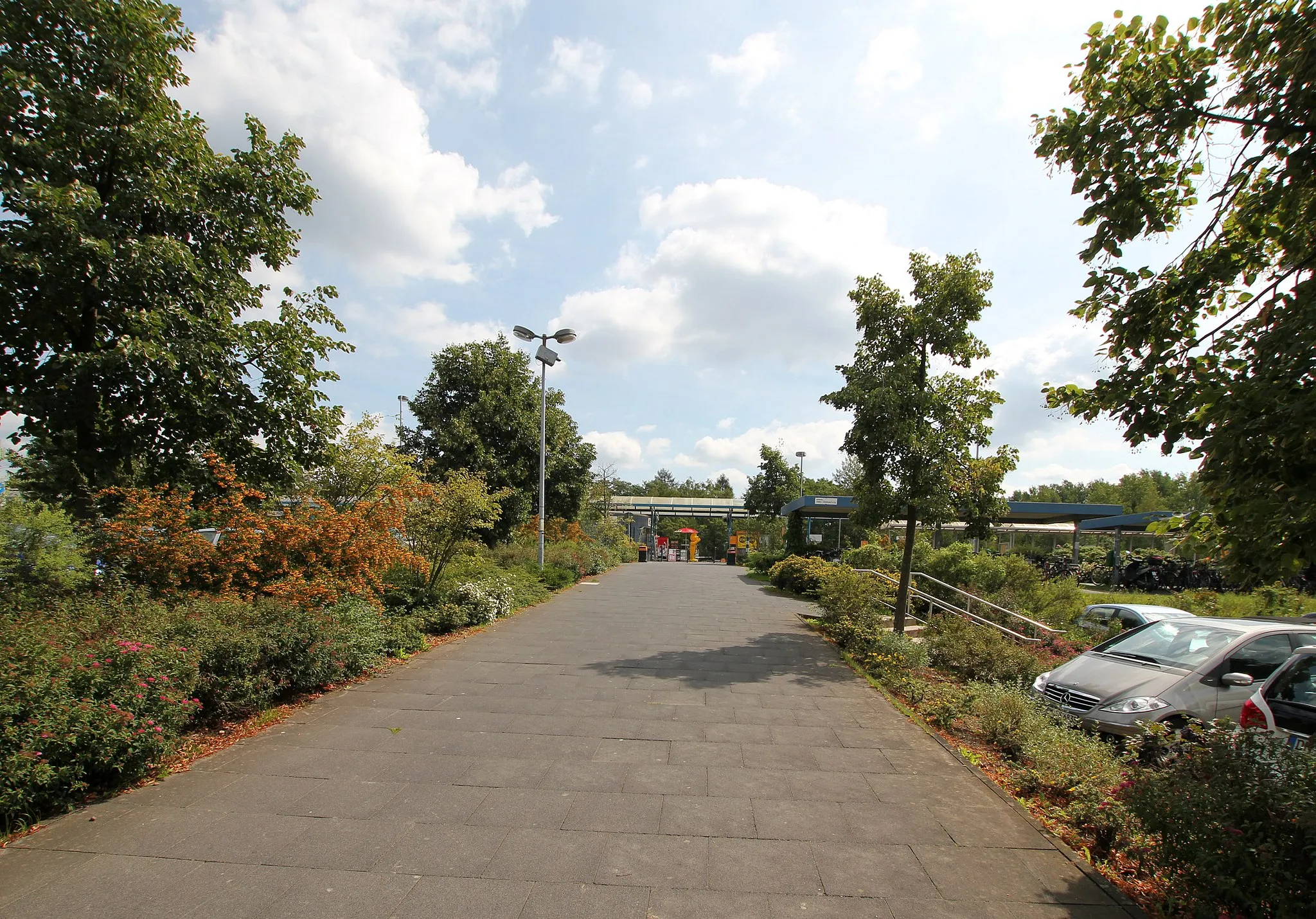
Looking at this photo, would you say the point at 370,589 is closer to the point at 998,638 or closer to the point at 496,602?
the point at 496,602

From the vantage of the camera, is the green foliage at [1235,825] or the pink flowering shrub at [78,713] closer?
the green foliage at [1235,825]

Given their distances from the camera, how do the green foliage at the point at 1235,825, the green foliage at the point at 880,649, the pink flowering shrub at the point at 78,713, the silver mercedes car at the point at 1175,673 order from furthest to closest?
the green foliage at the point at 880,649 < the silver mercedes car at the point at 1175,673 < the pink flowering shrub at the point at 78,713 < the green foliage at the point at 1235,825

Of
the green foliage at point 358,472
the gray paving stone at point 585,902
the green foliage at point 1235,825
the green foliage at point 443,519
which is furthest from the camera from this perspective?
the green foliage at point 358,472

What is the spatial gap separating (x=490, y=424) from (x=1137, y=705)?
18.7 m

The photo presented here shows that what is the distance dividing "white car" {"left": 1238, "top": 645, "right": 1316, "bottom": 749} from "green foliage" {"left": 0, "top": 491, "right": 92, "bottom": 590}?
33.9ft

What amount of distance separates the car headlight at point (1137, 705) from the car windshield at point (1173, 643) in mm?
632

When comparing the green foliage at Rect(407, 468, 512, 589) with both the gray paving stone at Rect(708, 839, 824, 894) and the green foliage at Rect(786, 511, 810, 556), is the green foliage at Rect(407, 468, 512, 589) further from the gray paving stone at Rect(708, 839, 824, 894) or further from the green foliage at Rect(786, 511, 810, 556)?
the green foliage at Rect(786, 511, 810, 556)

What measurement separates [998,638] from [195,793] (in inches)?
355

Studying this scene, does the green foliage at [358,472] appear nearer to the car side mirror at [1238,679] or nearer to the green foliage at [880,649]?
the green foliage at [880,649]

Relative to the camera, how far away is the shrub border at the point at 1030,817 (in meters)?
3.43

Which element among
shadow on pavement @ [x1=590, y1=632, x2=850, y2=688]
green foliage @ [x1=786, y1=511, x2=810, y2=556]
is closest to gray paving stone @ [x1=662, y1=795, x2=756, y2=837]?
shadow on pavement @ [x1=590, y1=632, x2=850, y2=688]

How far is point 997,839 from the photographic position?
13.5 ft

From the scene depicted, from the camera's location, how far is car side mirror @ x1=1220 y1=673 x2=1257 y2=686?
5.64 m

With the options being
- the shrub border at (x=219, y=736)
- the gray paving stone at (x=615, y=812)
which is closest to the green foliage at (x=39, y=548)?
the shrub border at (x=219, y=736)
